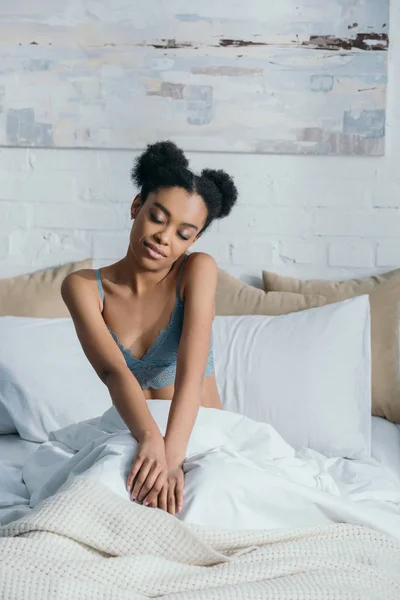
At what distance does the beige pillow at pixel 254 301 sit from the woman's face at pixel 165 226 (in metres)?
0.87

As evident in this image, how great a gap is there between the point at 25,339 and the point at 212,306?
80 cm

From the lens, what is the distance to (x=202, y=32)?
284cm

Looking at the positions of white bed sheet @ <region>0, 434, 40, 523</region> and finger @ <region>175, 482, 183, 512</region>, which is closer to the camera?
finger @ <region>175, 482, 183, 512</region>

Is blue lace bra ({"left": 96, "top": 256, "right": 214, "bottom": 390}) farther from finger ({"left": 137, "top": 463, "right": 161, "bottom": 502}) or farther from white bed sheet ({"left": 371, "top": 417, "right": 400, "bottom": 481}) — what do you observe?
white bed sheet ({"left": 371, "top": 417, "right": 400, "bottom": 481})

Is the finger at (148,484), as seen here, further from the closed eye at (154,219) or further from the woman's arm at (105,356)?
the closed eye at (154,219)

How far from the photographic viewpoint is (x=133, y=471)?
5.02 ft

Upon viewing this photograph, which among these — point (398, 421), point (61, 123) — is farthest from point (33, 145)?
point (398, 421)

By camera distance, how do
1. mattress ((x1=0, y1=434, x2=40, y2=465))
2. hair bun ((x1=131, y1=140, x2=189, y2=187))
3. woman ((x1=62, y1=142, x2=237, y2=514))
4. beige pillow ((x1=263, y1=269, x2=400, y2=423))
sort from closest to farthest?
1. woman ((x1=62, y1=142, x2=237, y2=514))
2. hair bun ((x1=131, y1=140, x2=189, y2=187))
3. mattress ((x1=0, y1=434, x2=40, y2=465))
4. beige pillow ((x1=263, y1=269, x2=400, y2=423))

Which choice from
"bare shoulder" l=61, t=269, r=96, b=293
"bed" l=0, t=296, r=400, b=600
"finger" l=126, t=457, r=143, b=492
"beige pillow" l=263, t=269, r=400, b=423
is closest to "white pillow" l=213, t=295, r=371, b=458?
"bed" l=0, t=296, r=400, b=600

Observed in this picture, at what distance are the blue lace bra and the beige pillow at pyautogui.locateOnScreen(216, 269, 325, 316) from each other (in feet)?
2.41

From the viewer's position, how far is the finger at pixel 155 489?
58.9 inches

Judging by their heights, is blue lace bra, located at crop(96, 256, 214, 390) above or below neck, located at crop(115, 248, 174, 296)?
below

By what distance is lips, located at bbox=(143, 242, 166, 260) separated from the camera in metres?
1.81

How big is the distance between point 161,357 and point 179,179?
41 cm
